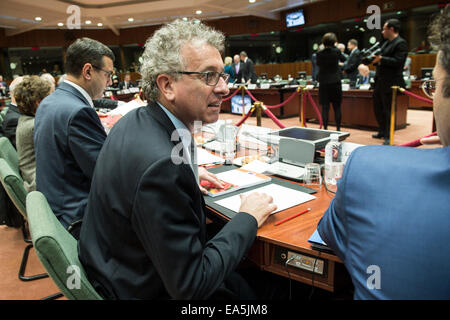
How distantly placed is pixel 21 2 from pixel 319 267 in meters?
11.1

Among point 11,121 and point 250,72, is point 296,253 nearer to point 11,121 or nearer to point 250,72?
point 11,121

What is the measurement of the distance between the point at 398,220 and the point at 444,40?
447mm

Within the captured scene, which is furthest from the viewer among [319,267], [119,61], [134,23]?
[119,61]

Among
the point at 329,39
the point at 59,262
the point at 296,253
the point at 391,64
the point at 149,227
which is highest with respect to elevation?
the point at 329,39

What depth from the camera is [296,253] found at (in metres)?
1.18

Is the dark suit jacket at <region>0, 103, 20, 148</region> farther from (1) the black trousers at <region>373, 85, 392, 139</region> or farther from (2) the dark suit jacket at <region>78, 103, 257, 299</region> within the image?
(1) the black trousers at <region>373, 85, 392, 139</region>

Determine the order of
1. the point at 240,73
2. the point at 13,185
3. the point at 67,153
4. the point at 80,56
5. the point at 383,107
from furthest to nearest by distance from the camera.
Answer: the point at 240,73, the point at 383,107, the point at 80,56, the point at 67,153, the point at 13,185

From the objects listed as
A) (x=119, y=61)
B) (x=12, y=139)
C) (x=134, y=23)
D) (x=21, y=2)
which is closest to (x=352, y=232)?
(x=12, y=139)

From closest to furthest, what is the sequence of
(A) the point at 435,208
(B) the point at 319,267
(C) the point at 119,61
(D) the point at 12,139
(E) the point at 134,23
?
(A) the point at 435,208 → (B) the point at 319,267 → (D) the point at 12,139 → (E) the point at 134,23 → (C) the point at 119,61

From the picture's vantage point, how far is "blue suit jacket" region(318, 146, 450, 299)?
0.71 metres

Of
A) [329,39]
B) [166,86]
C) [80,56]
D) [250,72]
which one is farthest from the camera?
[250,72]

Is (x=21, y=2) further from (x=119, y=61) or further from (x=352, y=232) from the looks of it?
(x=352, y=232)

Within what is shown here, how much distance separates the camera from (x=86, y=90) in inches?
86.6

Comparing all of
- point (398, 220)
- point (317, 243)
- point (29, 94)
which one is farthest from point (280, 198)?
point (29, 94)
